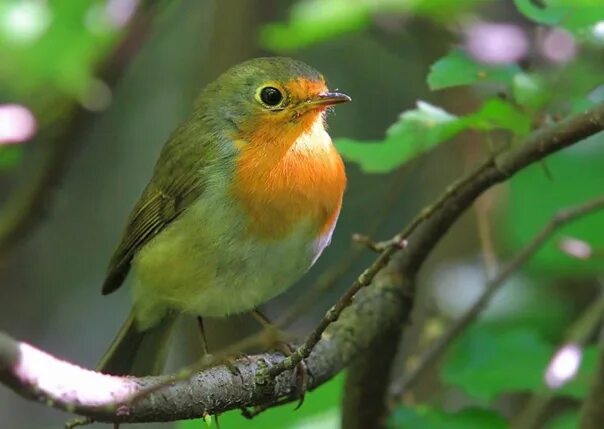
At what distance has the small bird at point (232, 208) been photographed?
8.19ft

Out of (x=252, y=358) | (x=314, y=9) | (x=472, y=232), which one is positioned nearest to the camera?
(x=252, y=358)

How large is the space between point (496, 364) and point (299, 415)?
0.56m

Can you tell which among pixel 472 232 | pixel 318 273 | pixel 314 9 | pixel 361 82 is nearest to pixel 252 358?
pixel 314 9

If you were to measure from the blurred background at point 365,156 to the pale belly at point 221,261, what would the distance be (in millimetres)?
301

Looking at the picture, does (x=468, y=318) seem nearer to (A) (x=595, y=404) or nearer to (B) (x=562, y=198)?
(A) (x=595, y=404)

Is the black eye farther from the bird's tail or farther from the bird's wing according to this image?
the bird's tail

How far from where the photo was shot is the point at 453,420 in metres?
2.50

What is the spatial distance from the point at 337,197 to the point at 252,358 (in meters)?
0.70

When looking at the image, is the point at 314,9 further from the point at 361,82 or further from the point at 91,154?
the point at 91,154

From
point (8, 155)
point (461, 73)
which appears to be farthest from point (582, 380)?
point (8, 155)

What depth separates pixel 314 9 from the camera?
3078 mm

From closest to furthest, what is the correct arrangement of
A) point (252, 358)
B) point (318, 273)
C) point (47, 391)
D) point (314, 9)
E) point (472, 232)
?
point (47, 391), point (252, 358), point (314, 9), point (472, 232), point (318, 273)

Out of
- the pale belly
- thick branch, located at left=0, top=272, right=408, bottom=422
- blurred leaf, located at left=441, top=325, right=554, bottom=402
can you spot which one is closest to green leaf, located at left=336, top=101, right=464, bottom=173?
the pale belly

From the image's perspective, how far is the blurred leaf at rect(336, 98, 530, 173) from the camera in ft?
7.30
